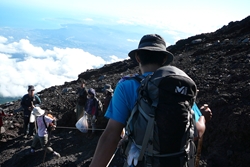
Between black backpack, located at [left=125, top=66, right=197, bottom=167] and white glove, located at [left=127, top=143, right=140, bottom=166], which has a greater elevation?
black backpack, located at [left=125, top=66, right=197, bottom=167]

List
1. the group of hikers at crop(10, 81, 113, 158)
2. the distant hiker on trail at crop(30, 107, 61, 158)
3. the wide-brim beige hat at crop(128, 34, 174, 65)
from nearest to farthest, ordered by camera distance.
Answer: the wide-brim beige hat at crop(128, 34, 174, 65)
the distant hiker on trail at crop(30, 107, 61, 158)
the group of hikers at crop(10, 81, 113, 158)

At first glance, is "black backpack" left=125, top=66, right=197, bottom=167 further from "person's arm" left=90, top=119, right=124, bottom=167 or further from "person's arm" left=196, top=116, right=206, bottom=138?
"person's arm" left=196, top=116, right=206, bottom=138

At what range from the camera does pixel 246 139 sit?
591cm

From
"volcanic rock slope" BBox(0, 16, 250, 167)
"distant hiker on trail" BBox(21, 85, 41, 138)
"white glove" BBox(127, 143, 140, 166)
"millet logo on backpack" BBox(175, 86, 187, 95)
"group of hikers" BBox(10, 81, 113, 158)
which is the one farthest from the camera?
"distant hiker on trail" BBox(21, 85, 41, 138)

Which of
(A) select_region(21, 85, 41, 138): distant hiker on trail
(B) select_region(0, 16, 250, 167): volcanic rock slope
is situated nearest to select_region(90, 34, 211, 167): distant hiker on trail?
(B) select_region(0, 16, 250, 167): volcanic rock slope

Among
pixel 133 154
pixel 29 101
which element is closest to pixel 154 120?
pixel 133 154

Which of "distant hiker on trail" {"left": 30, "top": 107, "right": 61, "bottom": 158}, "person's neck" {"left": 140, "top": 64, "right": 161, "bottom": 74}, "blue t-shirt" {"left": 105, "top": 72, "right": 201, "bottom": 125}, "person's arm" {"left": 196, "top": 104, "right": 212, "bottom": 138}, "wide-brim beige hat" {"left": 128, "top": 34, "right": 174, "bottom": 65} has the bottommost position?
"distant hiker on trail" {"left": 30, "top": 107, "right": 61, "bottom": 158}

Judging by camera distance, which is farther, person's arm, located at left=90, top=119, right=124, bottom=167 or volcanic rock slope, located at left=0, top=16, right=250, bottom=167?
volcanic rock slope, located at left=0, top=16, right=250, bottom=167

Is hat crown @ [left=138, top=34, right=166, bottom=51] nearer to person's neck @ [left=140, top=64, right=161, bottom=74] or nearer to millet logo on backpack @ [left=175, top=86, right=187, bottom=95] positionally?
person's neck @ [left=140, top=64, right=161, bottom=74]

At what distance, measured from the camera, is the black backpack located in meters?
1.85

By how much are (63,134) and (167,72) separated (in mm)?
9368

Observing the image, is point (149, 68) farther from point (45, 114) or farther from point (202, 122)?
point (45, 114)

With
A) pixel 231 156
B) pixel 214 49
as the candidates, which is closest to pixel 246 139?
pixel 231 156

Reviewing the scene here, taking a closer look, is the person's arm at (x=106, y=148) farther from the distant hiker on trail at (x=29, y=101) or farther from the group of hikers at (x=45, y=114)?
the distant hiker on trail at (x=29, y=101)
